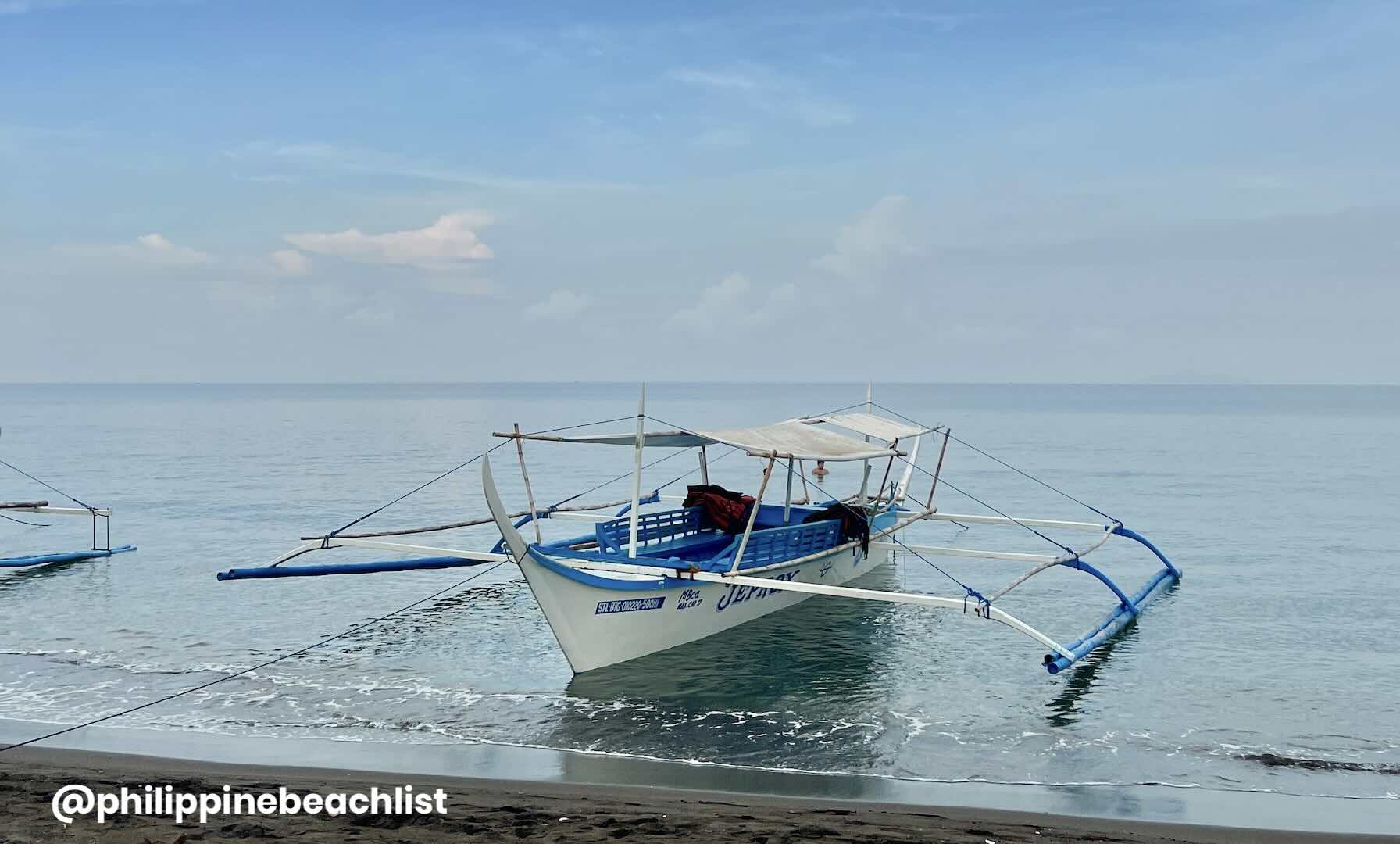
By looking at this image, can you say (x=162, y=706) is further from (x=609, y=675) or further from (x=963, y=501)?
(x=963, y=501)

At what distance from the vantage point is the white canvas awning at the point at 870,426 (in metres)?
19.9

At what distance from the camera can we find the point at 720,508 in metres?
18.5

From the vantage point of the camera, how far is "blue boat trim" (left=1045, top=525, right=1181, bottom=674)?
45.2 feet

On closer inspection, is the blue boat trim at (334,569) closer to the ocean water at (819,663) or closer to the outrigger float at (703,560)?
the outrigger float at (703,560)

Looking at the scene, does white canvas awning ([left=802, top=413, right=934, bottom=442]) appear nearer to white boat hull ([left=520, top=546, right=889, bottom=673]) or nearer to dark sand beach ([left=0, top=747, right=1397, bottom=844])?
white boat hull ([left=520, top=546, right=889, bottom=673])

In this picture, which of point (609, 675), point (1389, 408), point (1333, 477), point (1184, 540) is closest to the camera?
point (609, 675)

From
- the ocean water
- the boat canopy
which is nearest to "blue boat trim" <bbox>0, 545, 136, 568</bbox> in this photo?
the ocean water

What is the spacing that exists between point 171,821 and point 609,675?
649 cm

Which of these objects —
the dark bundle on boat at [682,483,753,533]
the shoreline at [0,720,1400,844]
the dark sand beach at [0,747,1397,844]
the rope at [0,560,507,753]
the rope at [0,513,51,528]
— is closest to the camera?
the dark sand beach at [0,747,1397,844]

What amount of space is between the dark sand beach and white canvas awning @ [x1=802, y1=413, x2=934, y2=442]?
34.4ft

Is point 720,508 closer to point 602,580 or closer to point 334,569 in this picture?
point 602,580

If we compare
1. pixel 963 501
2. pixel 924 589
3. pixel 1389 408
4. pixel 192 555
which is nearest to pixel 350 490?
pixel 192 555

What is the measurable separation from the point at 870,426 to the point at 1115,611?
556 cm

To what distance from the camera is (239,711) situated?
42.6ft
